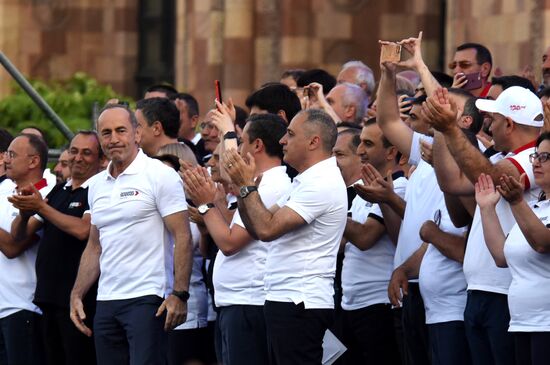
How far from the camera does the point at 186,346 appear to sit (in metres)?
12.7

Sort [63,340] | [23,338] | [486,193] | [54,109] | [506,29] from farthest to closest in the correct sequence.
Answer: [54,109]
[506,29]
[23,338]
[63,340]
[486,193]

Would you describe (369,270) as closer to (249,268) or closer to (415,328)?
(415,328)

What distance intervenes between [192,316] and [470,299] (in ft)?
9.08

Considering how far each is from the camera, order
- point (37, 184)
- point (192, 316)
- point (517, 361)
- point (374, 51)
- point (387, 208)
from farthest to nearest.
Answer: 1. point (374, 51)
2. point (37, 184)
3. point (192, 316)
4. point (387, 208)
5. point (517, 361)

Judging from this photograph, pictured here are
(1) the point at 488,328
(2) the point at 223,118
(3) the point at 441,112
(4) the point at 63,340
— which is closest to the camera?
(3) the point at 441,112

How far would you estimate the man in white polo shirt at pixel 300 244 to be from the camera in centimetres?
1078

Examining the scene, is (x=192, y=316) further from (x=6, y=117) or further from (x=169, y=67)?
(x=169, y=67)

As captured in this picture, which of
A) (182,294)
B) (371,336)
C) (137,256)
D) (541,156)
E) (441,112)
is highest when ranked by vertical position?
(441,112)

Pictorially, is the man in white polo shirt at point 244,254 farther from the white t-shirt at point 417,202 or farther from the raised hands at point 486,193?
the raised hands at point 486,193

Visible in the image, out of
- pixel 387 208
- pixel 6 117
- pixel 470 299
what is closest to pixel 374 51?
pixel 6 117

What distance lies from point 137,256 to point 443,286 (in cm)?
206

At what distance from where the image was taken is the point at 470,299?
1049 cm

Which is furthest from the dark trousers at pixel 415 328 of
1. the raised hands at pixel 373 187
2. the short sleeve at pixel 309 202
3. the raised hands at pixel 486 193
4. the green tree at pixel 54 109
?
the green tree at pixel 54 109

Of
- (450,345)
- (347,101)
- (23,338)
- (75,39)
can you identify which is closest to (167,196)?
(450,345)
